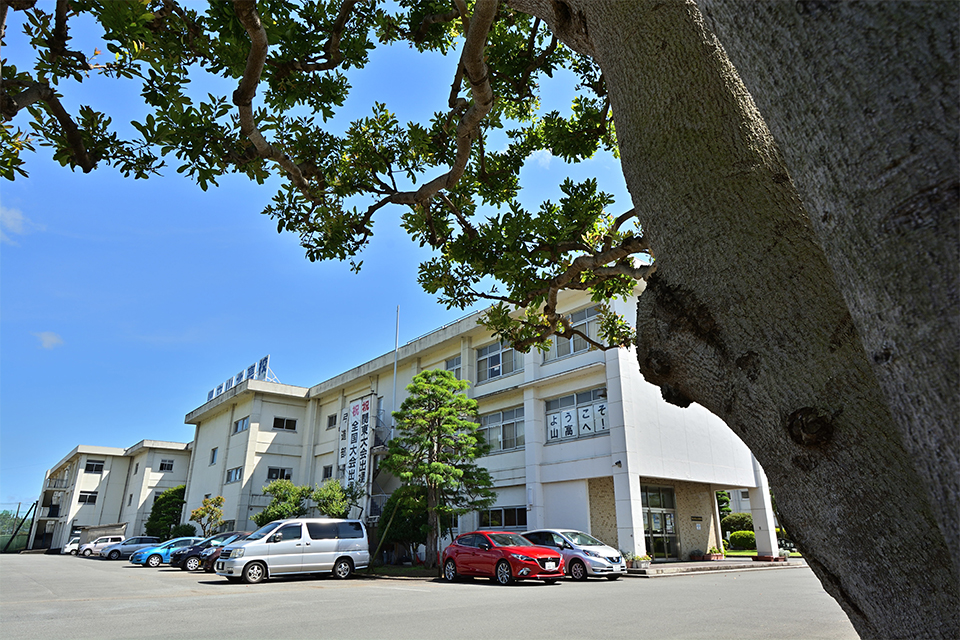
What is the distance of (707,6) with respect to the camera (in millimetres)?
1449

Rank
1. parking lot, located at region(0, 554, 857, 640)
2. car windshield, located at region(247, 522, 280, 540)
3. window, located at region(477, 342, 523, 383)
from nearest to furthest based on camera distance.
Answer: parking lot, located at region(0, 554, 857, 640) → car windshield, located at region(247, 522, 280, 540) → window, located at region(477, 342, 523, 383)

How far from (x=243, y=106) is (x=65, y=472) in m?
75.8

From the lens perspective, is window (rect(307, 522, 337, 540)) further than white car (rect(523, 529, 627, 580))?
Yes

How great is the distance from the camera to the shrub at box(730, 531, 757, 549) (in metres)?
32.5

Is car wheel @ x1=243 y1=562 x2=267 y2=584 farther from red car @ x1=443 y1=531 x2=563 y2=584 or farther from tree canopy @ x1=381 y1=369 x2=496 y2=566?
tree canopy @ x1=381 y1=369 x2=496 y2=566

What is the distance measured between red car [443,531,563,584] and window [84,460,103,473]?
5299cm

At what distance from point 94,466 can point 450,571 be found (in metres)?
53.3

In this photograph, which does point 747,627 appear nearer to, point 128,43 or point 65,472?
point 128,43

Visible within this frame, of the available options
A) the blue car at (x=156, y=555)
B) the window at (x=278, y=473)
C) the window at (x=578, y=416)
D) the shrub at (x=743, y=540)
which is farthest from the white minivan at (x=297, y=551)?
the shrub at (x=743, y=540)

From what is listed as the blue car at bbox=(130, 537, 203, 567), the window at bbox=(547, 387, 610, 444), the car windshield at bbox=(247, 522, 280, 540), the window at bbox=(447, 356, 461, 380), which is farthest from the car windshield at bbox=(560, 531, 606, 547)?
the blue car at bbox=(130, 537, 203, 567)

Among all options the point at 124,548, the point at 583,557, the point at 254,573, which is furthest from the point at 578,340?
the point at 124,548

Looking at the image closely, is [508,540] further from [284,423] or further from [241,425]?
[241,425]

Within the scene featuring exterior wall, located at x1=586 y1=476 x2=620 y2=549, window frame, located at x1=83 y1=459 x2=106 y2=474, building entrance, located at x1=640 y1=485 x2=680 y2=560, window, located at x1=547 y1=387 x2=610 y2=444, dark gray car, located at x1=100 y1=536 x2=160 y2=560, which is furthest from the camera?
window frame, located at x1=83 y1=459 x2=106 y2=474

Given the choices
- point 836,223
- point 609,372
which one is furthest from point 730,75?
point 609,372
